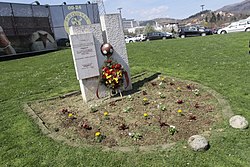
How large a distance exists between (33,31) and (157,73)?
20.9 m

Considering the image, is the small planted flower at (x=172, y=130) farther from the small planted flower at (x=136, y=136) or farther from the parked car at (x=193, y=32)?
the parked car at (x=193, y=32)

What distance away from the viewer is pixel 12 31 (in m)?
22.8

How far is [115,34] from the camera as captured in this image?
6.38 metres

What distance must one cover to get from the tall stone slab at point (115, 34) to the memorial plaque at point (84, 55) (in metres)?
0.60

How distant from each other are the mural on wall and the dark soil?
57.9 feet

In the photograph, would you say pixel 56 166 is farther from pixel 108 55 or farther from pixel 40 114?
pixel 108 55

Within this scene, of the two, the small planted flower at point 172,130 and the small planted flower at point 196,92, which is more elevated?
the small planted flower at point 196,92

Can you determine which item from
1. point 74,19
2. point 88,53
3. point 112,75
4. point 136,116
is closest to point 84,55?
point 88,53

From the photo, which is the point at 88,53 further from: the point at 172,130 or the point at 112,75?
the point at 172,130

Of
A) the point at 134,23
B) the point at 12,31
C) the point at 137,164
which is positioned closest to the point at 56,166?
the point at 137,164

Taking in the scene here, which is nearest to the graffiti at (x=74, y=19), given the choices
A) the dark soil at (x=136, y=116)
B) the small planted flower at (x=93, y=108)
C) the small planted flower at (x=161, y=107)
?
the dark soil at (x=136, y=116)

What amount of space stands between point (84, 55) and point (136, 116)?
7.08 feet

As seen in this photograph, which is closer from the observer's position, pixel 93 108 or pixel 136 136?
pixel 136 136

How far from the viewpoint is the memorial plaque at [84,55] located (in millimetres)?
5668
